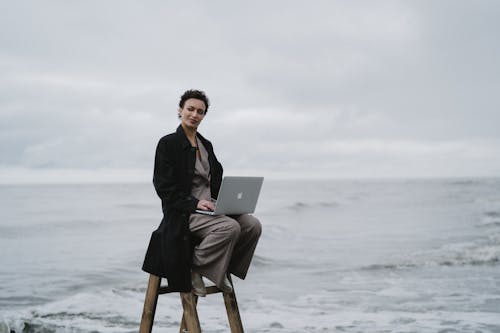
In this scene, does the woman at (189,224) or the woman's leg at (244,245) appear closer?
the woman at (189,224)

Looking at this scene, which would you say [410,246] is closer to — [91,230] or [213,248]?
[91,230]

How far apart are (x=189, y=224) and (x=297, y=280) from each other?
644 cm

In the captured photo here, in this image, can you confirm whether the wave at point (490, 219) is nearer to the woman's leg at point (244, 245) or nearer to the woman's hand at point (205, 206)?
the woman's leg at point (244, 245)

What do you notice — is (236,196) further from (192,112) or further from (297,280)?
(297,280)

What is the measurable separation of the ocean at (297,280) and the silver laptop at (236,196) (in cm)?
267

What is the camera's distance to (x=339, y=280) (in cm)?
917

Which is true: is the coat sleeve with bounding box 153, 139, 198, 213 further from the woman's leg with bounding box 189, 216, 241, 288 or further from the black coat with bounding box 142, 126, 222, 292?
the woman's leg with bounding box 189, 216, 241, 288

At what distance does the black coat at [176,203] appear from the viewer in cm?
310

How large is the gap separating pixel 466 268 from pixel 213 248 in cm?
797

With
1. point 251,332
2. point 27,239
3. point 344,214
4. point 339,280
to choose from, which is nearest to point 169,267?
point 251,332

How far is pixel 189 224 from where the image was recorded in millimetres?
3150

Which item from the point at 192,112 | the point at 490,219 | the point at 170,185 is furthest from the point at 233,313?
the point at 490,219

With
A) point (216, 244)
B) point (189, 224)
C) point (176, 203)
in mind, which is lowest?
point (216, 244)

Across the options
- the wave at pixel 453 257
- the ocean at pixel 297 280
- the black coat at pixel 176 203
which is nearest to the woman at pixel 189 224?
the black coat at pixel 176 203
